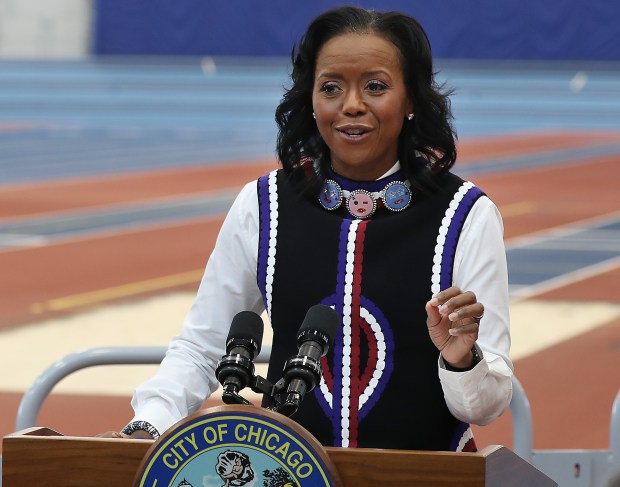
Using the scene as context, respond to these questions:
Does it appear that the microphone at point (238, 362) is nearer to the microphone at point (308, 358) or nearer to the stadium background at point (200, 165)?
the microphone at point (308, 358)

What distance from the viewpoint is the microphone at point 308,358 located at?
1.85 metres

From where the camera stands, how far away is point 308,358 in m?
1.90

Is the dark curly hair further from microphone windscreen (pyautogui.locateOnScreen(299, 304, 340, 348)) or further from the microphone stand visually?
the microphone stand

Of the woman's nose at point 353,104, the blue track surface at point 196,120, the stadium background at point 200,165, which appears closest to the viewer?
the woman's nose at point 353,104

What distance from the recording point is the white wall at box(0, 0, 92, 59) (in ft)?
102

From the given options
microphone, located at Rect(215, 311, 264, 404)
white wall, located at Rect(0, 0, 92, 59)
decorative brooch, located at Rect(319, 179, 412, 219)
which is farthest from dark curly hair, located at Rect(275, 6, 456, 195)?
white wall, located at Rect(0, 0, 92, 59)

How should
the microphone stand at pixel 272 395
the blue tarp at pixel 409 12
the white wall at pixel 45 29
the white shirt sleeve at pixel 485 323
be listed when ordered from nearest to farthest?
1. the microphone stand at pixel 272 395
2. the white shirt sleeve at pixel 485 323
3. the blue tarp at pixel 409 12
4. the white wall at pixel 45 29

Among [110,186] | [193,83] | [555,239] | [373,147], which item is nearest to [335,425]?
[373,147]

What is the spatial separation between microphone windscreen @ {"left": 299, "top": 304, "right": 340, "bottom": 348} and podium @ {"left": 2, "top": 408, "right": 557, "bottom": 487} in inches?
9.8

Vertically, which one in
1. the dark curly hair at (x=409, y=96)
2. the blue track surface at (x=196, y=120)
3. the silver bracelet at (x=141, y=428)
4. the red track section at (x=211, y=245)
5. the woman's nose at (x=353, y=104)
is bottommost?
the silver bracelet at (x=141, y=428)

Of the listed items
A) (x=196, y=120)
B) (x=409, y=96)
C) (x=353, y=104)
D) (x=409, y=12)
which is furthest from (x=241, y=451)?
(x=409, y=12)

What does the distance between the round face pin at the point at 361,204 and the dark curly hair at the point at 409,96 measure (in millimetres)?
76

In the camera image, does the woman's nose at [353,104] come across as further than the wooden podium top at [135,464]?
Yes

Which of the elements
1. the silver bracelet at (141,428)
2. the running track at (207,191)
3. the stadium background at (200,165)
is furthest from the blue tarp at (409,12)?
the silver bracelet at (141,428)
